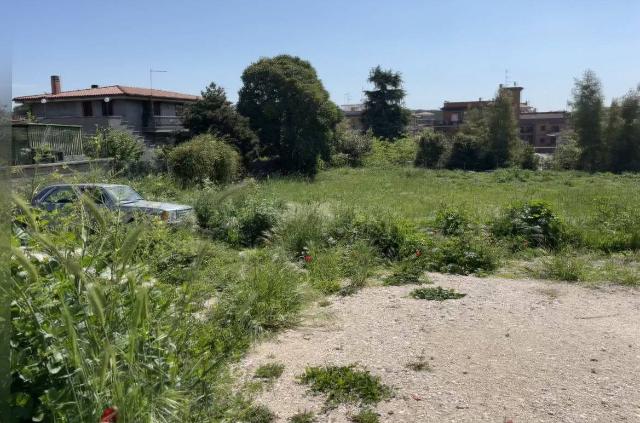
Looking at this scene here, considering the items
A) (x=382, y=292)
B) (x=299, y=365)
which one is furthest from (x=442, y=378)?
(x=382, y=292)

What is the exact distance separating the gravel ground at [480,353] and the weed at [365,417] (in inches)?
2.2

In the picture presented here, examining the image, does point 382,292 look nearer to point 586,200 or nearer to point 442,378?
point 442,378

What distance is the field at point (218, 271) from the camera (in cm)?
226

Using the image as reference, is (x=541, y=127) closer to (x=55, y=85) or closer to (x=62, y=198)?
(x=55, y=85)

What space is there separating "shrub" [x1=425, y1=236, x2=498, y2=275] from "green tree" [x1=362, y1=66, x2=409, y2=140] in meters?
41.5

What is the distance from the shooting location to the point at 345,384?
456cm

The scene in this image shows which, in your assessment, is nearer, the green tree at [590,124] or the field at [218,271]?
the field at [218,271]

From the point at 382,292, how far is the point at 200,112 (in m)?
21.2

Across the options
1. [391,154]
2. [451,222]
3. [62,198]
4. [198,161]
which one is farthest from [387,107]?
[62,198]

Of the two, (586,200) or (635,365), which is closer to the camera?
(635,365)

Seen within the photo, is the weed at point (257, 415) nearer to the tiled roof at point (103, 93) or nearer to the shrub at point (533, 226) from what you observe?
the shrub at point (533, 226)

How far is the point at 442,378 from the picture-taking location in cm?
474

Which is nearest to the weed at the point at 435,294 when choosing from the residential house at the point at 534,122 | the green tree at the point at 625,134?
the green tree at the point at 625,134

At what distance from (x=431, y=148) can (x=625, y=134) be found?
12079 millimetres
